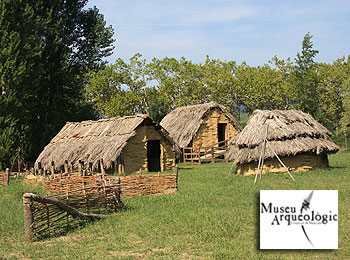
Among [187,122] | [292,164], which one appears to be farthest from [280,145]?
[187,122]

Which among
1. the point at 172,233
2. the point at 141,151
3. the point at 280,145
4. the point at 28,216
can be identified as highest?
the point at 280,145

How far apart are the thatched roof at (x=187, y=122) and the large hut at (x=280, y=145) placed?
11474 mm

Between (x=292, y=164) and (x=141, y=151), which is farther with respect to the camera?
(x=141, y=151)

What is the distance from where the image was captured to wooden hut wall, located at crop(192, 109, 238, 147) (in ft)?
116

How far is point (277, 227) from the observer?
261 inches

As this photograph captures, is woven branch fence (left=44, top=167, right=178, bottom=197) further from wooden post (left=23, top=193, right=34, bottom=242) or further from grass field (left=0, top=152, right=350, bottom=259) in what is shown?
wooden post (left=23, top=193, right=34, bottom=242)

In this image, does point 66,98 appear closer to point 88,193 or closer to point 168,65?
point 168,65

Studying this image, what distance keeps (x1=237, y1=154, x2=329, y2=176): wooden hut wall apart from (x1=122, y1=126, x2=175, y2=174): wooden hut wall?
586 centimetres

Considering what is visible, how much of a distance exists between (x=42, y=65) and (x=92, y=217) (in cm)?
2317

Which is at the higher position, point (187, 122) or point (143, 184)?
point (187, 122)

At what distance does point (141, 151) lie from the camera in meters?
26.0

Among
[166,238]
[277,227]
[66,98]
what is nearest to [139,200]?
[166,238]

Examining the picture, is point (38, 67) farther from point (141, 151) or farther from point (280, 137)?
point (280, 137)

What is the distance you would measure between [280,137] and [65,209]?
1274cm
